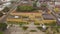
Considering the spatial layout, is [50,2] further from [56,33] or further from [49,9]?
[56,33]

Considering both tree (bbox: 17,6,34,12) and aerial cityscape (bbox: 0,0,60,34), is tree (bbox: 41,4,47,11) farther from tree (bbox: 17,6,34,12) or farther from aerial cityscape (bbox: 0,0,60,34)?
tree (bbox: 17,6,34,12)

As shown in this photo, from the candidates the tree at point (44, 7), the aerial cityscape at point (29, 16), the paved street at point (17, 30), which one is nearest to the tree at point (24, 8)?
the aerial cityscape at point (29, 16)

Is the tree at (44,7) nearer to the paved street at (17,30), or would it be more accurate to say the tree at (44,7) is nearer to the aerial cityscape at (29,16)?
the aerial cityscape at (29,16)

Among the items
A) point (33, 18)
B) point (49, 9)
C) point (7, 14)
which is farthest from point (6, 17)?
point (49, 9)

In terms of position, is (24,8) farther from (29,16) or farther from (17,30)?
(17,30)

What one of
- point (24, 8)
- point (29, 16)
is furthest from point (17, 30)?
point (24, 8)

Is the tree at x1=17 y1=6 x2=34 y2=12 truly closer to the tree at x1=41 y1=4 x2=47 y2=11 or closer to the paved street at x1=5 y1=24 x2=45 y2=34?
the tree at x1=41 y1=4 x2=47 y2=11

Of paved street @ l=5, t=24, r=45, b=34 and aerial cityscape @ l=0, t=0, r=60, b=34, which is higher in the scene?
aerial cityscape @ l=0, t=0, r=60, b=34

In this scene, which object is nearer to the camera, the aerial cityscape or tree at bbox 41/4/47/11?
the aerial cityscape

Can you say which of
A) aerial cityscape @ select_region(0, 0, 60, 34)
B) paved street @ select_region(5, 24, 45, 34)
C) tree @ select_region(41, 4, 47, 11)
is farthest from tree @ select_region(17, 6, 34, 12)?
paved street @ select_region(5, 24, 45, 34)
